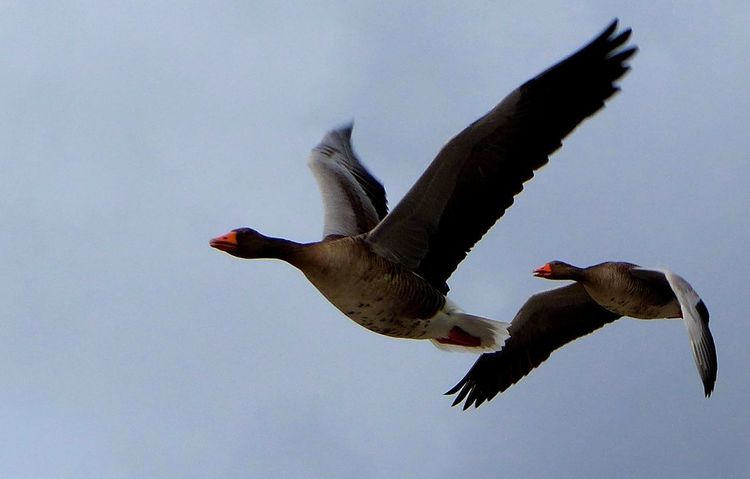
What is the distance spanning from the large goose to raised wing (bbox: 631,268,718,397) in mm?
1723

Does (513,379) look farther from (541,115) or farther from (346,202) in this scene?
(541,115)

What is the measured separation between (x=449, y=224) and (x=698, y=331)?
2637mm

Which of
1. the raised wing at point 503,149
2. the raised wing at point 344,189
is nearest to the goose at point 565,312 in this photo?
the raised wing at point 344,189

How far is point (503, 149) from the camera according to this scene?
470 inches

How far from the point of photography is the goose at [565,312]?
15.0 m

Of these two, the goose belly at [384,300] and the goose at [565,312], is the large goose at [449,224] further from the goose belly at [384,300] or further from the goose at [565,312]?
the goose at [565,312]

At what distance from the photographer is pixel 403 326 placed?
1257 cm

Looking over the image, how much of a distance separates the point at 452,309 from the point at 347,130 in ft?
16.1

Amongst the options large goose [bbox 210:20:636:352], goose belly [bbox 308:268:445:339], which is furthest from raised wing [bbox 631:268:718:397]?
goose belly [bbox 308:268:445:339]

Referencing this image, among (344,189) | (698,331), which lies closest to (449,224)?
(344,189)

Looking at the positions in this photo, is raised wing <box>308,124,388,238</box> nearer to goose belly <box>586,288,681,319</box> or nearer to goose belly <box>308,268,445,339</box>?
goose belly <box>308,268,445,339</box>

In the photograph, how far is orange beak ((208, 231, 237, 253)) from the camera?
12.3m

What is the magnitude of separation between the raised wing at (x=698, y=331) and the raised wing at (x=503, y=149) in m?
2.22

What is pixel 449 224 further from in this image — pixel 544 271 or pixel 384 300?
pixel 544 271
